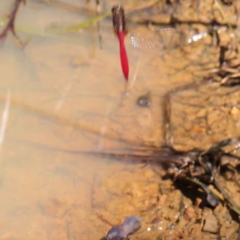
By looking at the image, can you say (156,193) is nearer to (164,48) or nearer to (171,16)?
(164,48)

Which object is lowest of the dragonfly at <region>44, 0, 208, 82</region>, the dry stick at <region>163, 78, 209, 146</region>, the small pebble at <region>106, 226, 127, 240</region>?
the small pebble at <region>106, 226, 127, 240</region>

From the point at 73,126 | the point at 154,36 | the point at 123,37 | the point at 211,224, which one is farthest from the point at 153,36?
the point at 211,224

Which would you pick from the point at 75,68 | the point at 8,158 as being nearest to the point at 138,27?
the point at 75,68

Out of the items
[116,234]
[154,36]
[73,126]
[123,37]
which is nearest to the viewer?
[116,234]

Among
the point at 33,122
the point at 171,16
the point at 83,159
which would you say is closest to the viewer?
the point at 83,159

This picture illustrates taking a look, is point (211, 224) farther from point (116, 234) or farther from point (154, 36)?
point (154, 36)

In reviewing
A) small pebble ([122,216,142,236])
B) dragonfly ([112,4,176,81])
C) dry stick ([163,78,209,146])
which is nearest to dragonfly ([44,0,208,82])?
dragonfly ([112,4,176,81])

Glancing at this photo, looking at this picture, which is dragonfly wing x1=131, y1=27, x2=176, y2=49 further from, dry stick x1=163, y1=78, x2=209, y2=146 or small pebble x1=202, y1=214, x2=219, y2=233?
small pebble x1=202, y1=214, x2=219, y2=233

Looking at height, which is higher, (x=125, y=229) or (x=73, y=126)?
(x=73, y=126)

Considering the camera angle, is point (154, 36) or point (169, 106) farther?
point (154, 36)
